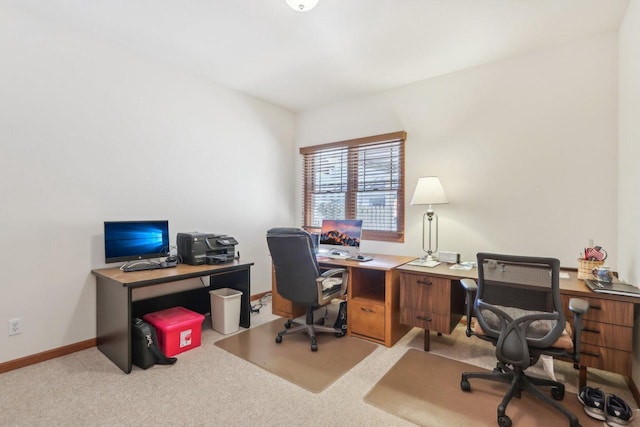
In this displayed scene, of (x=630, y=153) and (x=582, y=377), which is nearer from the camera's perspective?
(x=582, y=377)

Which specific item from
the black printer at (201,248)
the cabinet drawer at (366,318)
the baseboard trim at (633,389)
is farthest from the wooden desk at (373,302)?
the baseboard trim at (633,389)

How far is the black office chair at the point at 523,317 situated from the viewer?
173 centimetres

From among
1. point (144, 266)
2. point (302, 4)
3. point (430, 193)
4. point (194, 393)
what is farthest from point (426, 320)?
point (302, 4)

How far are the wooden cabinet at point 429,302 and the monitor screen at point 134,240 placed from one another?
91.0 inches

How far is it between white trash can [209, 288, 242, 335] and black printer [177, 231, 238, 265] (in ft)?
1.21

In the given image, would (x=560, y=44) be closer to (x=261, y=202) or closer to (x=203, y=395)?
(x=261, y=202)

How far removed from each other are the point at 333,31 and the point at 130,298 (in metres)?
2.67

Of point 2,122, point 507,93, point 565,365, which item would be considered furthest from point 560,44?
point 2,122

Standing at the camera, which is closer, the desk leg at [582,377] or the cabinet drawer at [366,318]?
the desk leg at [582,377]

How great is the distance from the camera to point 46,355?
2.46 meters

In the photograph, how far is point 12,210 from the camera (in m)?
2.32

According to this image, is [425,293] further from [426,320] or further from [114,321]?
[114,321]

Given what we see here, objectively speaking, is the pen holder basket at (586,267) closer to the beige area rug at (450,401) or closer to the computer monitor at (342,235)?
the beige area rug at (450,401)

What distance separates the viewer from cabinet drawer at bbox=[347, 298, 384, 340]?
2.78 m
